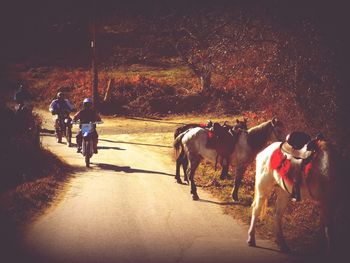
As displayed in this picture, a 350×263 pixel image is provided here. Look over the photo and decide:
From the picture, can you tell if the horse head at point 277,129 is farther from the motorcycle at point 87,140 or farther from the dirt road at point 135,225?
the motorcycle at point 87,140

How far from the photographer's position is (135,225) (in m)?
9.23

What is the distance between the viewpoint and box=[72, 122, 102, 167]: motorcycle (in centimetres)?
1459

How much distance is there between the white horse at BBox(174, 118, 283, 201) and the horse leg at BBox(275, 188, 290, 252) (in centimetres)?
300

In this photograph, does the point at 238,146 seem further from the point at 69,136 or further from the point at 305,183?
the point at 69,136

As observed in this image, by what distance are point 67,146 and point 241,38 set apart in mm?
9375

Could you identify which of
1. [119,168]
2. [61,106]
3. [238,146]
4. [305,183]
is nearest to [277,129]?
[238,146]

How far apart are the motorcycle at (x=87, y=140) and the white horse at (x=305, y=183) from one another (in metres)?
7.49

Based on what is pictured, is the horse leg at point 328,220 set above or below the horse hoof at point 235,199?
above

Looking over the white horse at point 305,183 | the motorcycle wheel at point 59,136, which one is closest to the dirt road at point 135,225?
the white horse at point 305,183

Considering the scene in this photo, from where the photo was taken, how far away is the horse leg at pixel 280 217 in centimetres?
794

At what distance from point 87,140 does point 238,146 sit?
5.41m

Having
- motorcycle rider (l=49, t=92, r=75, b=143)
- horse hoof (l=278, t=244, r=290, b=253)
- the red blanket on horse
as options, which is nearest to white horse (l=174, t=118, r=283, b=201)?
the red blanket on horse

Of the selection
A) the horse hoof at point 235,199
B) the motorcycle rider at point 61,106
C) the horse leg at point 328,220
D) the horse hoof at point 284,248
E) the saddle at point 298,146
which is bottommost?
the horse hoof at point 284,248

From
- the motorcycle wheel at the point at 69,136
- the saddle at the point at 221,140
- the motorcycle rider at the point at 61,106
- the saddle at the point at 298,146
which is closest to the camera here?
the saddle at the point at 298,146
